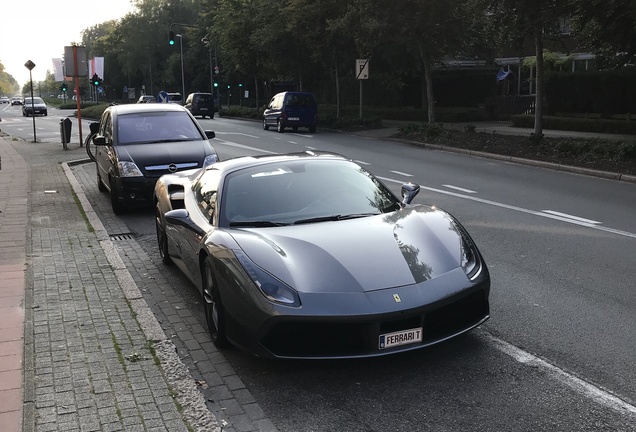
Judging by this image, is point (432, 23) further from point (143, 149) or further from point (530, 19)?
point (143, 149)

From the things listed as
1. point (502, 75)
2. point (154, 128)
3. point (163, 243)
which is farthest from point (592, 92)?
point (163, 243)

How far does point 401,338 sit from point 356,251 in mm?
688

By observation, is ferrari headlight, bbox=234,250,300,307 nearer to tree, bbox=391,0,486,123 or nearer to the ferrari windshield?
the ferrari windshield

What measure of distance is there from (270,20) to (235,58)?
360 inches

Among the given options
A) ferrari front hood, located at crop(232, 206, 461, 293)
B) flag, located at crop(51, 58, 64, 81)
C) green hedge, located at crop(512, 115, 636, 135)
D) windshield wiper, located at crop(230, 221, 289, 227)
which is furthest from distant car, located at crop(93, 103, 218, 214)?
flag, located at crop(51, 58, 64, 81)

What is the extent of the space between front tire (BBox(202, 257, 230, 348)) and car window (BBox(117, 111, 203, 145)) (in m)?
6.82

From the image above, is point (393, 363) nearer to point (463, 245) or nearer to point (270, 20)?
point (463, 245)

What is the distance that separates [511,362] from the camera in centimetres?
461

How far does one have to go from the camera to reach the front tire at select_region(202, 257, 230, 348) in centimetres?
488

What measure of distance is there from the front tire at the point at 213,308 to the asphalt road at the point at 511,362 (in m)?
0.12

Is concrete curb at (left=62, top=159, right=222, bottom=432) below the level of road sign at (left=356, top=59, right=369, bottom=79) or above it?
below

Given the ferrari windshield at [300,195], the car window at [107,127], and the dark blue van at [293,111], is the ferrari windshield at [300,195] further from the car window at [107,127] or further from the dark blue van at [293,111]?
the dark blue van at [293,111]

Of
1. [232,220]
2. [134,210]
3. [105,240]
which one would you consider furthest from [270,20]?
[232,220]

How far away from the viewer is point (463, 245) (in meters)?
5.01
